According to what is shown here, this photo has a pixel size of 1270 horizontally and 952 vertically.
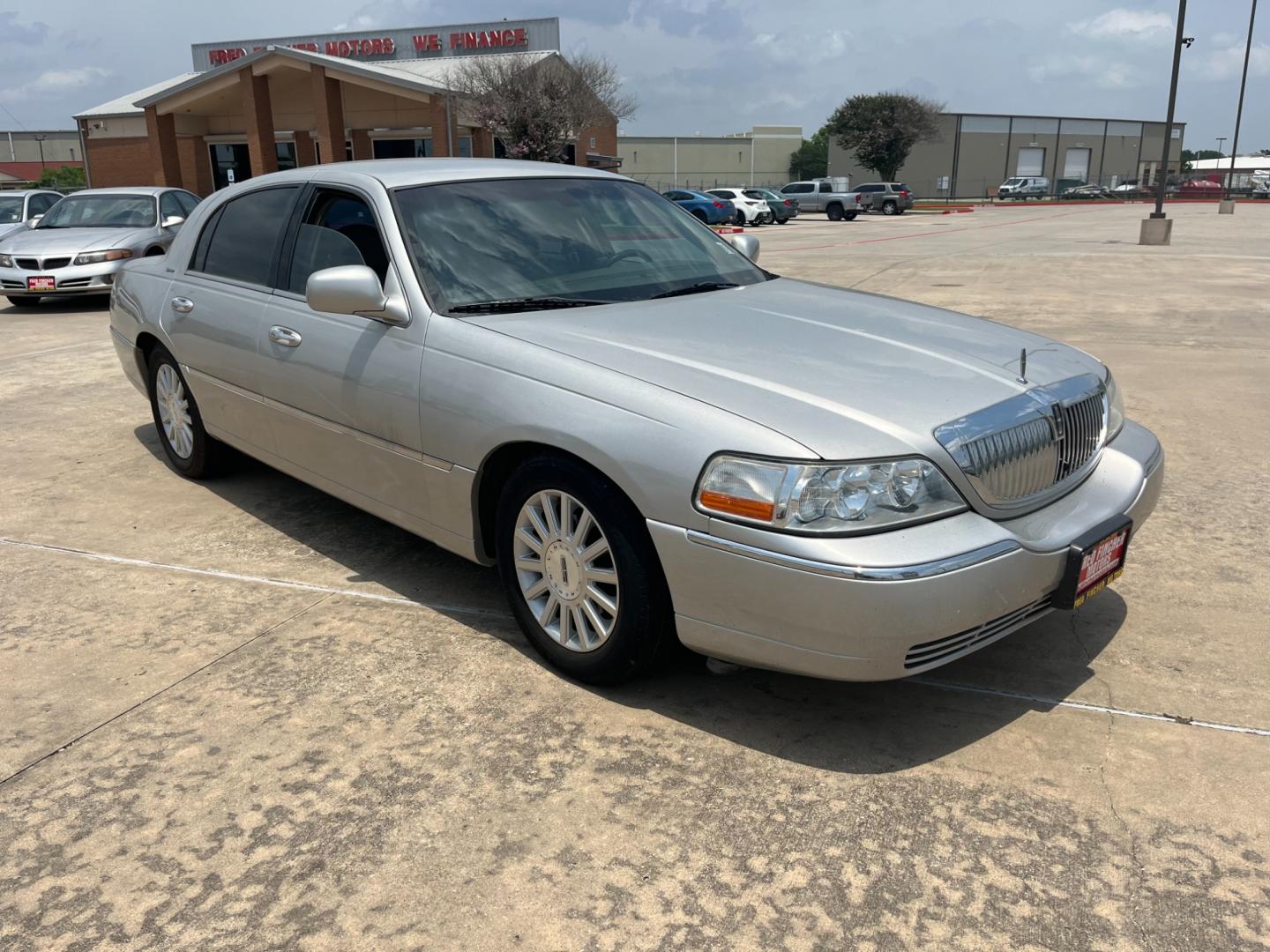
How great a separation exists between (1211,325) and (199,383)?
33.0ft

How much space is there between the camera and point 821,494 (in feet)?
8.56

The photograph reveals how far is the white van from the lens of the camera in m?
71.4

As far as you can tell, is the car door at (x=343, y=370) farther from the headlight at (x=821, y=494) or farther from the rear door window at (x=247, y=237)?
the headlight at (x=821, y=494)

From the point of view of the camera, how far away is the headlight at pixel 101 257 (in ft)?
40.7

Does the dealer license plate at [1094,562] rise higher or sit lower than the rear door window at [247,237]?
lower

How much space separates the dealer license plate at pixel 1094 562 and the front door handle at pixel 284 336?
2912mm

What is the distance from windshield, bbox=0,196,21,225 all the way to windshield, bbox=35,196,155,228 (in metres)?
3.48

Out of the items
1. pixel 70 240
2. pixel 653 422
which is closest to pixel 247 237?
pixel 653 422

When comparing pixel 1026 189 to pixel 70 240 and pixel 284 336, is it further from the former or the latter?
pixel 284 336

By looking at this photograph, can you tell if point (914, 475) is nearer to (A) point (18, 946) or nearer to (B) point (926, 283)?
(A) point (18, 946)

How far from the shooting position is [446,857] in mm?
2490

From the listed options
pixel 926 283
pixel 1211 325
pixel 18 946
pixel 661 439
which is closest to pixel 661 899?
pixel 661 439

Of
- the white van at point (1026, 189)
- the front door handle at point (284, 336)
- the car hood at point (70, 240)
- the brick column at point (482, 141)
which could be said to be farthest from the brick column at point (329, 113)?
the white van at point (1026, 189)

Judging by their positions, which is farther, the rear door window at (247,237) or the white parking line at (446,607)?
the rear door window at (247,237)
